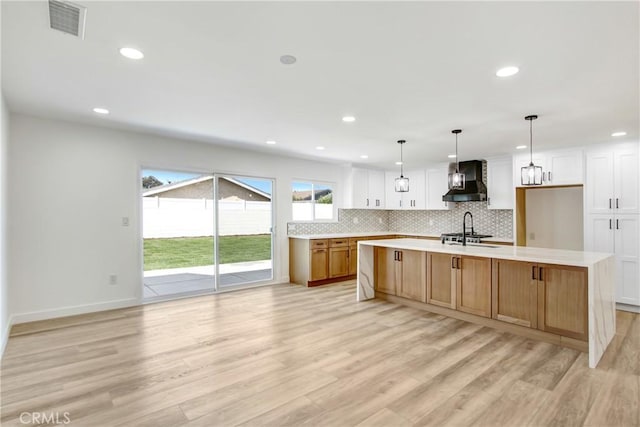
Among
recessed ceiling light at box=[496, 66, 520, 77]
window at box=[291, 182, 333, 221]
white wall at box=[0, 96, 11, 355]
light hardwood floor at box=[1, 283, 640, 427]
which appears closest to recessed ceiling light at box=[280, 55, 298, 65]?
recessed ceiling light at box=[496, 66, 520, 77]

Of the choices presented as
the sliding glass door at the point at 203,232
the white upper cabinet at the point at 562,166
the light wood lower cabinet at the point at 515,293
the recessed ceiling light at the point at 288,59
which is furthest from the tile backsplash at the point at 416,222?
the recessed ceiling light at the point at 288,59

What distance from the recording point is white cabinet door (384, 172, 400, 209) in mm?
7949

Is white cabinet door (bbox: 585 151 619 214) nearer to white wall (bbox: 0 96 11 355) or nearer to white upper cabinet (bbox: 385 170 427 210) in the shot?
white upper cabinet (bbox: 385 170 427 210)

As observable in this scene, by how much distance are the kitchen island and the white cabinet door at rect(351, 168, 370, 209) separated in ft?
8.61

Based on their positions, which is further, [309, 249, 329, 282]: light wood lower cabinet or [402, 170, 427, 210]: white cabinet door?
[402, 170, 427, 210]: white cabinet door

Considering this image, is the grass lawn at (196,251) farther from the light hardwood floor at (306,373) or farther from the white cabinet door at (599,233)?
the white cabinet door at (599,233)

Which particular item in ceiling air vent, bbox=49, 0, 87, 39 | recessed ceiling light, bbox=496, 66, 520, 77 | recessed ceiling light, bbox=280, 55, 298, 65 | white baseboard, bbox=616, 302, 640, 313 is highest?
ceiling air vent, bbox=49, 0, 87, 39

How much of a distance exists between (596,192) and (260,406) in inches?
218

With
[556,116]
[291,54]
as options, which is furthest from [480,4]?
[556,116]

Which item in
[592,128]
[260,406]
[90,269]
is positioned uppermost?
→ [592,128]

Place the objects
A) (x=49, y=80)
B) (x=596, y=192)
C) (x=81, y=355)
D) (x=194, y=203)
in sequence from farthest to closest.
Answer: (x=194, y=203) < (x=596, y=192) < (x=81, y=355) < (x=49, y=80)

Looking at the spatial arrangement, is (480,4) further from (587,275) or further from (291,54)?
(587,275)

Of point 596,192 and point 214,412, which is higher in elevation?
point 596,192

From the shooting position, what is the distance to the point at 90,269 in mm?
4250
